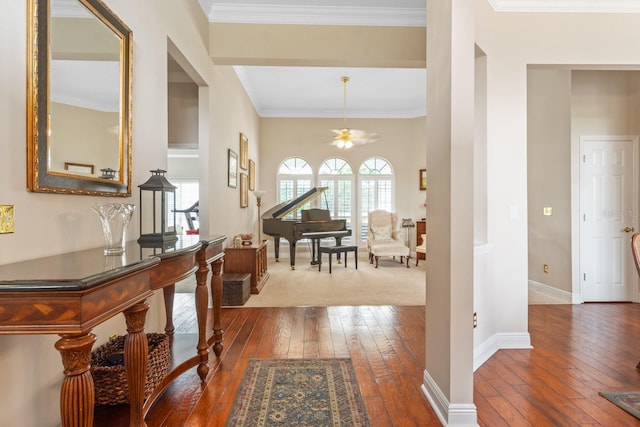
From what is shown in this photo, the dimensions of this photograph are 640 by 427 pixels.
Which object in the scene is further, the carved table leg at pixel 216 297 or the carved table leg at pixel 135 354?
the carved table leg at pixel 216 297

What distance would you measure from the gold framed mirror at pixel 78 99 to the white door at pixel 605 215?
5.35m

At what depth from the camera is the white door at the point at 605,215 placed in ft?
14.8

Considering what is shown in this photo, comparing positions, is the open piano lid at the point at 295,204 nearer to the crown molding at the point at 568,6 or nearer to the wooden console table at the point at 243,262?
the wooden console table at the point at 243,262

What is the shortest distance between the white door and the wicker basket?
5147 mm

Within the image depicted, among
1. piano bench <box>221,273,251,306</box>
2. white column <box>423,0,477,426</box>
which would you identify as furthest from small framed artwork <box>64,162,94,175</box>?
piano bench <box>221,273,251,306</box>

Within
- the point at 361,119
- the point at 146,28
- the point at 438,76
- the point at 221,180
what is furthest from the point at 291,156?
the point at 438,76

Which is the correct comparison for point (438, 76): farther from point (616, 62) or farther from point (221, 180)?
point (221, 180)

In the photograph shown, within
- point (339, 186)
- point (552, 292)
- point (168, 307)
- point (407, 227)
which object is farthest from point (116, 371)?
point (407, 227)

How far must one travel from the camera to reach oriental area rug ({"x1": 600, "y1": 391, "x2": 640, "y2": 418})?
210cm

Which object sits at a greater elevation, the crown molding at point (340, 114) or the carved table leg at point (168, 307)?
the crown molding at point (340, 114)

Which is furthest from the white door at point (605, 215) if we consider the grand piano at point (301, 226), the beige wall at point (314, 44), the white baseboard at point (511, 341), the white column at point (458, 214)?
the grand piano at point (301, 226)

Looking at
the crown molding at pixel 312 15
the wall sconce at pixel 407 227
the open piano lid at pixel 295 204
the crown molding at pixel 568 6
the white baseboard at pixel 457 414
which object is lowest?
the white baseboard at pixel 457 414

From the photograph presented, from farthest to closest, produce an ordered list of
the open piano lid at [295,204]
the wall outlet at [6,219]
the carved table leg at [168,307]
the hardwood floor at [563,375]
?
the open piano lid at [295,204]
the carved table leg at [168,307]
the hardwood floor at [563,375]
the wall outlet at [6,219]

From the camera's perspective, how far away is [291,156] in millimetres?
8508
